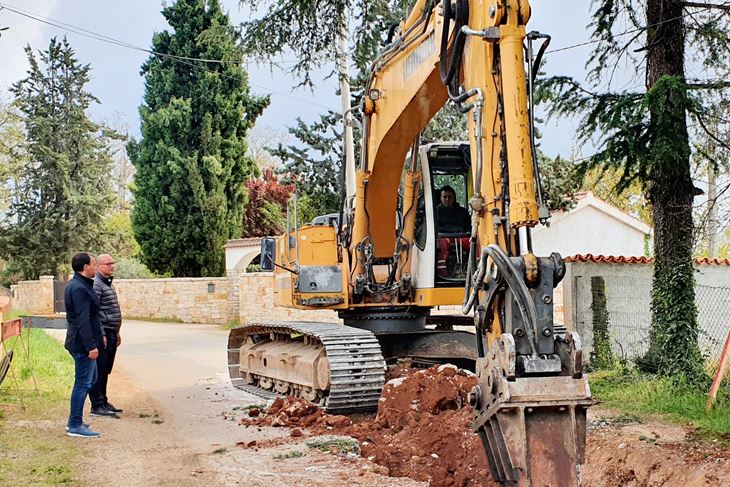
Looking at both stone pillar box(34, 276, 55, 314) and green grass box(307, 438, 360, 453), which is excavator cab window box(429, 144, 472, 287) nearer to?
green grass box(307, 438, 360, 453)

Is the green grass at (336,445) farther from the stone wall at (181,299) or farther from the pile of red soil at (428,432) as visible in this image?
the stone wall at (181,299)

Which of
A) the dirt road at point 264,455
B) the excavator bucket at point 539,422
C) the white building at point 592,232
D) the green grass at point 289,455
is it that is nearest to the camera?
the excavator bucket at point 539,422

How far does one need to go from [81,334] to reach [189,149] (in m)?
24.0

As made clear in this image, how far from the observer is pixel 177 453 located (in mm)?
7219

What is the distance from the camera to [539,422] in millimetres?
4605

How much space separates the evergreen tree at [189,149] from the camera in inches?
1203

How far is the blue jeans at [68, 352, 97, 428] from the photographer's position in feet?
25.9

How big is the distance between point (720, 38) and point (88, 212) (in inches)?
1068

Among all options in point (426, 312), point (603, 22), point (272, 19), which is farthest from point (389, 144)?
point (272, 19)

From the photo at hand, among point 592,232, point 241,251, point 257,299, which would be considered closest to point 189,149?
point 241,251

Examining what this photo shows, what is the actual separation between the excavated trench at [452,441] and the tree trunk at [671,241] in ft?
6.24

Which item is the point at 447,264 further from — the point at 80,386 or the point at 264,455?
the point at 80,386

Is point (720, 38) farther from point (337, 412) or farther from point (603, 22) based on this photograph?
point (337, 412)

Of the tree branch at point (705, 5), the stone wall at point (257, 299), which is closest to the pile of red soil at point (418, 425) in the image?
the tree branch at point (705, 5)
